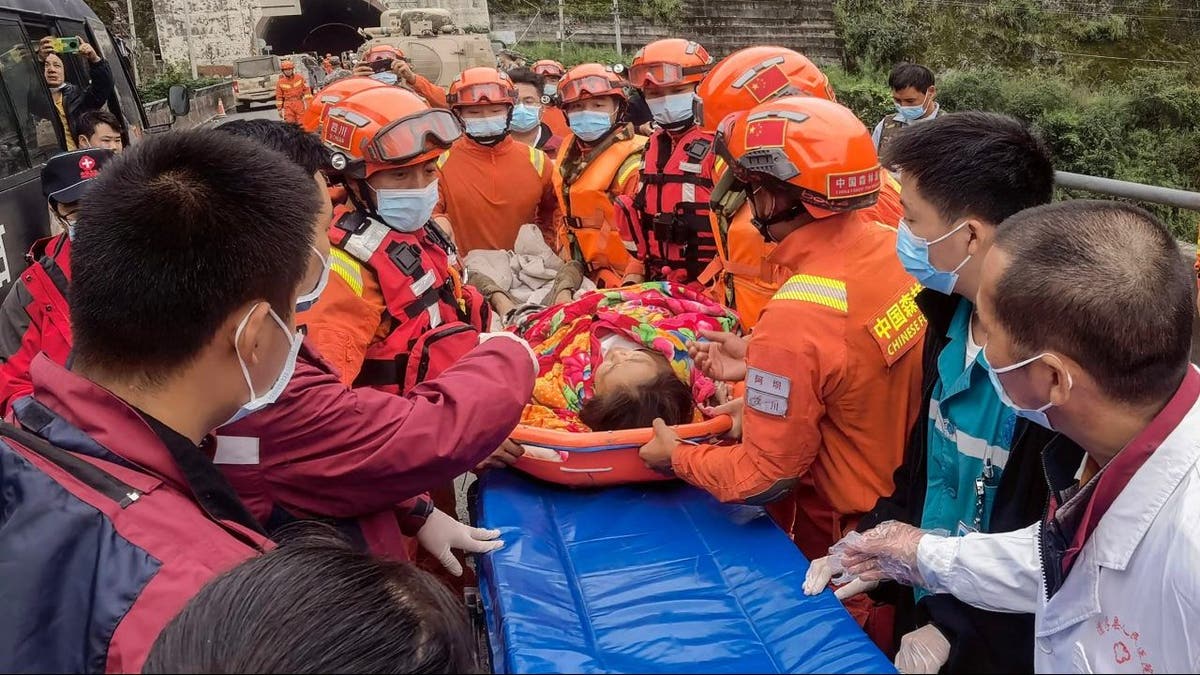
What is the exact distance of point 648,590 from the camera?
2184mm

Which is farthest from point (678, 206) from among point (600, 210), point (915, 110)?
point (915, 110)

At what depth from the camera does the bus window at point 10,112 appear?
538 cm

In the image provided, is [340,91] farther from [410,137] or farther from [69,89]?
[69,89]

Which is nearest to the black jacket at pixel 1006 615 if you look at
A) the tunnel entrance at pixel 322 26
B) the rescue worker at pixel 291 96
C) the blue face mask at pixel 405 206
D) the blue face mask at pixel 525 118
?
the blue face mask at pixel 405 206

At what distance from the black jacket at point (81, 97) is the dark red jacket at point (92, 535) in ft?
18.5

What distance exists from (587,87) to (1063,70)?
23800 millimetres

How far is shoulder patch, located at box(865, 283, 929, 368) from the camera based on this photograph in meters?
2.34

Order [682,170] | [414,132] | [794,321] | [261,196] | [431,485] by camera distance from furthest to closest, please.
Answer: [682,170] < [414,132] < [794,321] < [431,485] < [261,196]

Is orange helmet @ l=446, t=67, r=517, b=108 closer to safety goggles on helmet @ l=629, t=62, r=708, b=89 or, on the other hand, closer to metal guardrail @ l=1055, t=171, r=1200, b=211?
safety goggles on helmet @ l=629, t=62, r=708, b=89

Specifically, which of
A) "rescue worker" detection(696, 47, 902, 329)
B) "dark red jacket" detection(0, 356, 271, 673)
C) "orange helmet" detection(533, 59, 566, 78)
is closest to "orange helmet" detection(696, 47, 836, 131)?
"rescue worker" detection(696, 47, 902, 329)

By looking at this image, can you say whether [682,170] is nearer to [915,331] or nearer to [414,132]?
[414,132]

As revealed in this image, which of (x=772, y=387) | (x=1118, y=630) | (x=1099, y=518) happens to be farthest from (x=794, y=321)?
(x=1118, y=630)

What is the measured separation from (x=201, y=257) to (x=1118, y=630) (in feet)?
5.72

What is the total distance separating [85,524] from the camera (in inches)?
51.8
